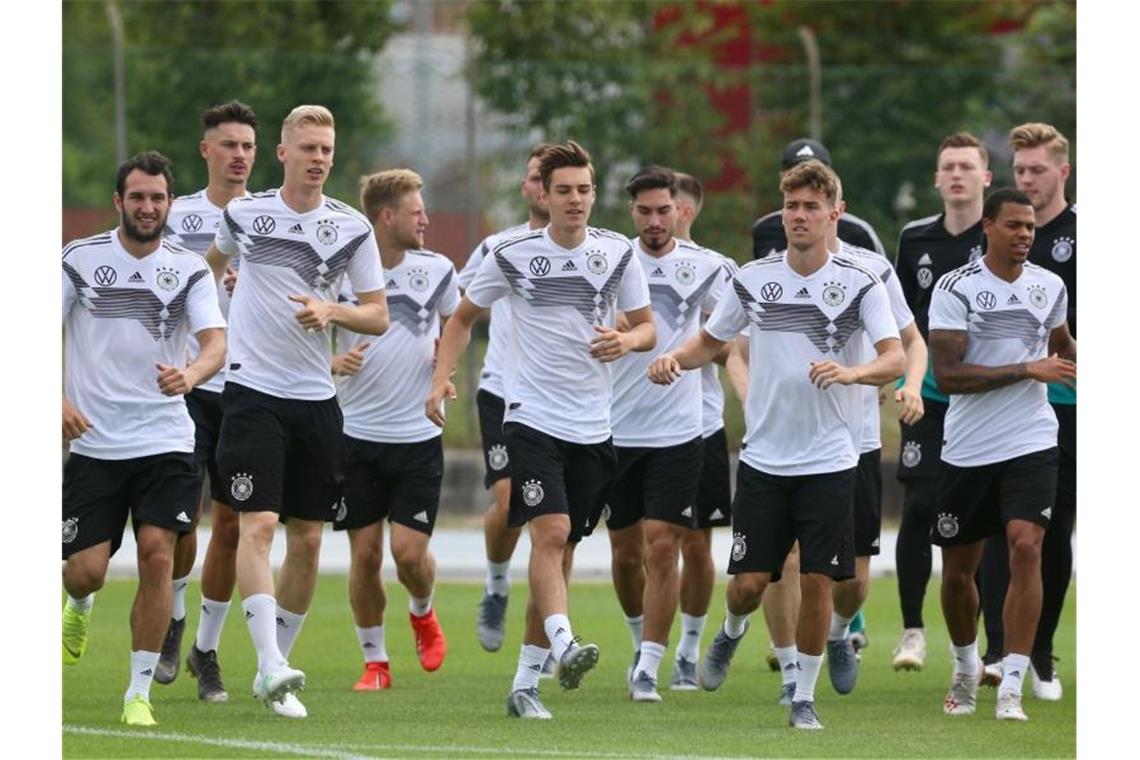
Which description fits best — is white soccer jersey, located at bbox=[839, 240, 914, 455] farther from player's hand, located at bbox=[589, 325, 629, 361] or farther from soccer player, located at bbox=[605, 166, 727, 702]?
player's hand, located at bbox=[589, 325, 629, 361]

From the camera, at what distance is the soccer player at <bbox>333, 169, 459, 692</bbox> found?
1249 cm

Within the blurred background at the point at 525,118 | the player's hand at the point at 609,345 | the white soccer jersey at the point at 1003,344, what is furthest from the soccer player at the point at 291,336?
the blurred background at the point at 525,118

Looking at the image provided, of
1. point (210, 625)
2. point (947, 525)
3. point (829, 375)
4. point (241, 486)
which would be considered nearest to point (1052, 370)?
point (947, 525)

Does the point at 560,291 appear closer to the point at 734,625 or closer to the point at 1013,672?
the point at 734,625

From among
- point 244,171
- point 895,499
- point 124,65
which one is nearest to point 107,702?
point 244,171

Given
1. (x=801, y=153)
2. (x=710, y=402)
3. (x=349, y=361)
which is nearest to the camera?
(x=349, y=361)

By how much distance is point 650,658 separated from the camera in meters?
11.8

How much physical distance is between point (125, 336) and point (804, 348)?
2.89m

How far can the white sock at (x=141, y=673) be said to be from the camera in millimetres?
10312

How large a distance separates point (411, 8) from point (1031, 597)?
54.5 feet

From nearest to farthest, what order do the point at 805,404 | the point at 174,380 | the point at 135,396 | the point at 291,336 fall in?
the point at 174,380 < the point at 135,396 < the point at 805,404 < the point at 291,336

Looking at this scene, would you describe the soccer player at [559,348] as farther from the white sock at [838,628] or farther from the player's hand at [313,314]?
the white sock at [838,628]

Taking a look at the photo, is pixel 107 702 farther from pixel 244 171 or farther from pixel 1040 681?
pixel 1040 681

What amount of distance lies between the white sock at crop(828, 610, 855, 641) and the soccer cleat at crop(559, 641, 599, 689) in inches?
86.2
